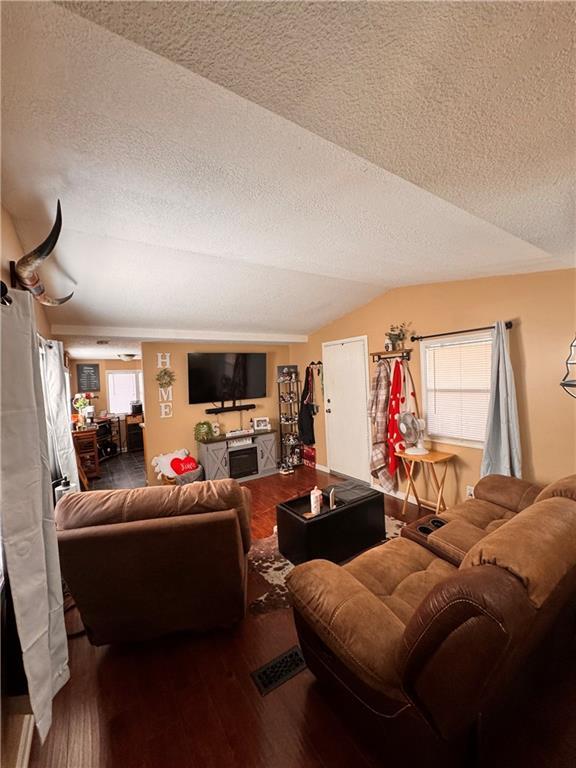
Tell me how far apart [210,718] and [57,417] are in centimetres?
228

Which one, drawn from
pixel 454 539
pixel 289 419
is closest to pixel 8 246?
pixel 454 539

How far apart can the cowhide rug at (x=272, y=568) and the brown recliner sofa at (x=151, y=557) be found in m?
0.43

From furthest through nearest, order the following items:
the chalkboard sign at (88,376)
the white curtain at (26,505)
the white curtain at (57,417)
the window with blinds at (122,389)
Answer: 1. the window with blinds at (122,389)
2. the chalkboard sign at (88,376)
3. the white curtain at (57,417)
4. the white curtain at (26,505)

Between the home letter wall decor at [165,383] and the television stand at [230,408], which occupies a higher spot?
the home letter wall decor at [165,383]

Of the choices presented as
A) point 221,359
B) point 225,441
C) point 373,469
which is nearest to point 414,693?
point 373,469

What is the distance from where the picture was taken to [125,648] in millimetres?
1817

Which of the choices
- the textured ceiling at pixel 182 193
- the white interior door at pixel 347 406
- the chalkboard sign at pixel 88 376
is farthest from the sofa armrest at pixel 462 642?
the chalkboard sign at pixel 88 376

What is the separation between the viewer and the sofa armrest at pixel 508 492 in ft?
7.42

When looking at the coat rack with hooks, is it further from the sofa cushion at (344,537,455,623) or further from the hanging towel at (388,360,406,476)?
the sofa cushion at (344,537,455,623)

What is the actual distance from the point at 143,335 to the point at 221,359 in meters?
1.21

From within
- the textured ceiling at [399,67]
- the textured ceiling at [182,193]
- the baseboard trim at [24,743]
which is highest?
the textured ceiling at [182,193]

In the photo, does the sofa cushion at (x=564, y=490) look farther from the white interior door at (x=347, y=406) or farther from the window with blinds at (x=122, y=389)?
the window with blinds at (x=122, y=389)

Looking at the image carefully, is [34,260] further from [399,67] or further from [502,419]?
[502,419]

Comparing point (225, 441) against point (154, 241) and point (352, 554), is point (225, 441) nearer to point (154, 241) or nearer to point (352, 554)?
point (352, 554)
